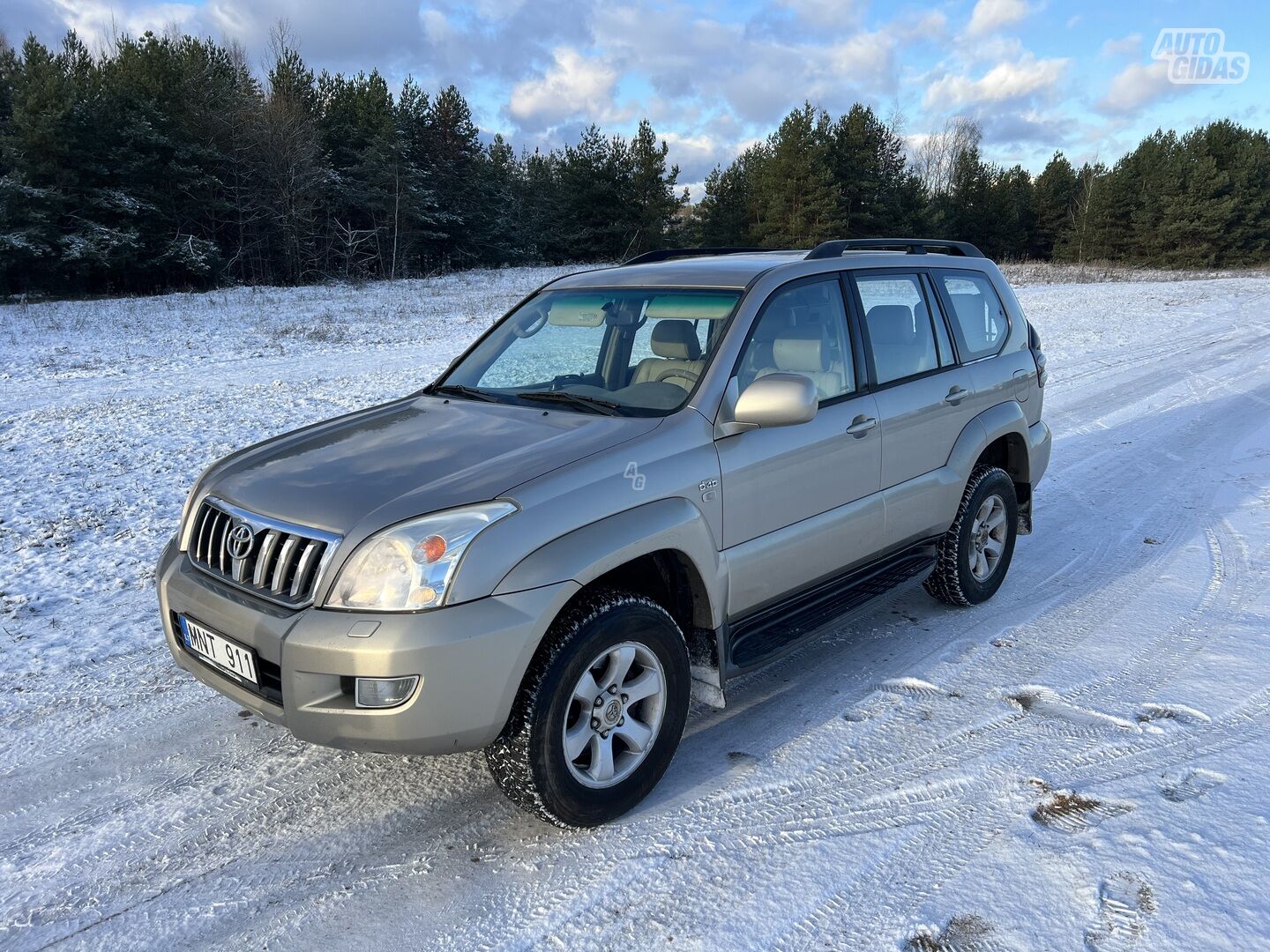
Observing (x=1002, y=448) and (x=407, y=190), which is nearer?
(x=1002, y=448)

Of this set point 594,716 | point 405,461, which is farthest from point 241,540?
point 594,716

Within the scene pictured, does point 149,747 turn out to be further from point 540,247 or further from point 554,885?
point 540,247

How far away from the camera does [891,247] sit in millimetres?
4625

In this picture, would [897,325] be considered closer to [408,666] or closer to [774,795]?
[774,795]

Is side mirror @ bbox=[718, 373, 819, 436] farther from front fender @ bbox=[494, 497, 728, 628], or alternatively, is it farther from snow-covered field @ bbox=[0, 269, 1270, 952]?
snow-covered field @ bbox=[0, 269, 1270, 952]

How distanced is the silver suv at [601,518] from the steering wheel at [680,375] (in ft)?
0.05

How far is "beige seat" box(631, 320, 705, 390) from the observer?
3459 millimetres

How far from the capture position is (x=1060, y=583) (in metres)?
5.08

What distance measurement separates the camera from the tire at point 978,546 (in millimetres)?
4617

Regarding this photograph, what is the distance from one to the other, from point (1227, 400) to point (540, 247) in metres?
40.8

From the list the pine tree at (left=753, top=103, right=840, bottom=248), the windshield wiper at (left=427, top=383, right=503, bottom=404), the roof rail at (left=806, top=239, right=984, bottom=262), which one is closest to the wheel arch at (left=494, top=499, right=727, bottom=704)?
the windshield wiper at (left=427, top=383, right=503, bottom=404)

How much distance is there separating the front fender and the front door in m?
0.13

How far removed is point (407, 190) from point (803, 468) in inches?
1587

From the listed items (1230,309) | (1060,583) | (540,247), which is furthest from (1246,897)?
(540,247)
